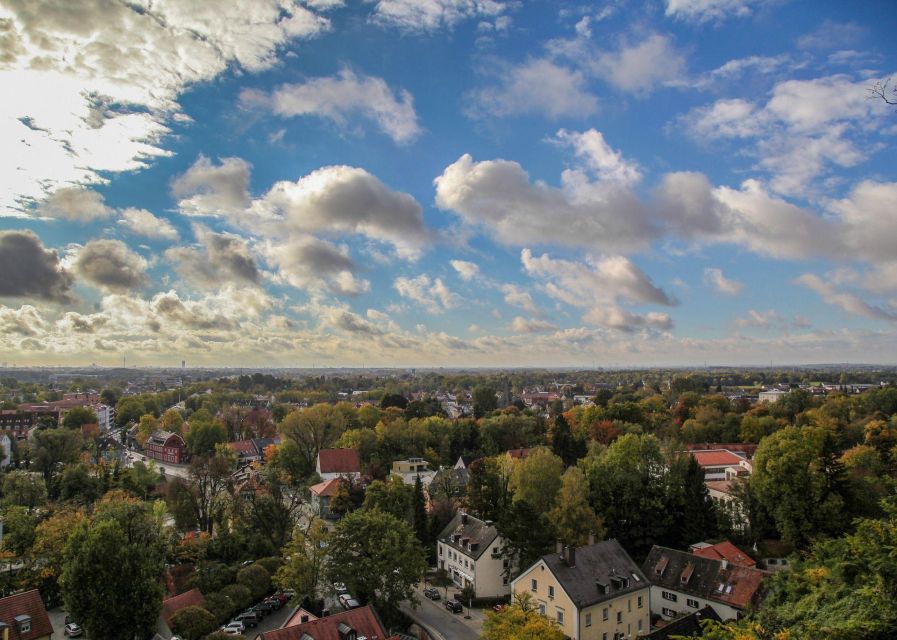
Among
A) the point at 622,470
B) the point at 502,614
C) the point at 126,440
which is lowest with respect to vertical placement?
the point at 126,440

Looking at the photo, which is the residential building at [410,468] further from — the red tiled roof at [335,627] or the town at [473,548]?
the red tiled roof at [335,627]

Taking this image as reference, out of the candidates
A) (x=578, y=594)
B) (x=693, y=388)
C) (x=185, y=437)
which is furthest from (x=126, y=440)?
(x=693, y=388)

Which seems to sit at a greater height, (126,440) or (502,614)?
(502,614)

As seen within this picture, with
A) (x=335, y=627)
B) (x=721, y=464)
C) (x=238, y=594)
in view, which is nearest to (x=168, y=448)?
(x=238, y=594)

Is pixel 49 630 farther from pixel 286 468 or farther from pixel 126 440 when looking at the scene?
pixel 126 440

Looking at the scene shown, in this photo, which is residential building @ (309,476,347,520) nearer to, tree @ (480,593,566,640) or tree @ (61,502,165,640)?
tree @ (61,502,165,640)

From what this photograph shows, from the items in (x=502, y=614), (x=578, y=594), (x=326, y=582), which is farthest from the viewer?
(x=326, y=582)

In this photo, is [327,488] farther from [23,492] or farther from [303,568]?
[303,568]

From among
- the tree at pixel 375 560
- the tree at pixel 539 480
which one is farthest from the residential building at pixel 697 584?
the tree at pixel 375 560
